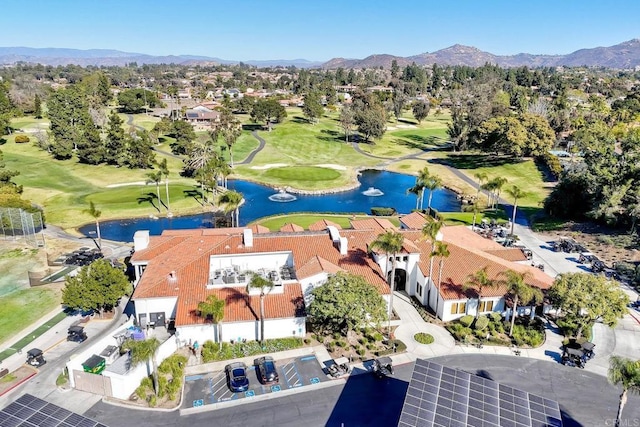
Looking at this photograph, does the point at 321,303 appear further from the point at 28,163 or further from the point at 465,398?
the point at 28,163

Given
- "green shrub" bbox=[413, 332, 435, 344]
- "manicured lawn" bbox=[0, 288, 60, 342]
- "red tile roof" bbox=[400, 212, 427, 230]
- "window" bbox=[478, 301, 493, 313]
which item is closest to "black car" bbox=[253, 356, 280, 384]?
"green shrub" bbox=[413, 332, 435, 344]

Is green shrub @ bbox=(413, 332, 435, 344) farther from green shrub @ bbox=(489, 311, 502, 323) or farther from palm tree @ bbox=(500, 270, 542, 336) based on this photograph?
palm tree @ bbox=(500, 270, 542, 336)

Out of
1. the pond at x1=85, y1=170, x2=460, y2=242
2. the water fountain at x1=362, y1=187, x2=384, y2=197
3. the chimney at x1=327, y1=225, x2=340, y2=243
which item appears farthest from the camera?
the water fountain at x1=362, y1=187, x2=384, y2=197

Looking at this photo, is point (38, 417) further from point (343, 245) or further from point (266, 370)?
point (343, 245)

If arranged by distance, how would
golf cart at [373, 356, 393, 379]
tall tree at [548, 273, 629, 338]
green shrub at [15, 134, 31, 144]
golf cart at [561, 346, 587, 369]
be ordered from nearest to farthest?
golf cart at [373, 356, 393, 379], golf cart at [561, 346, 587, 369], tall tree at [548, 273, 629, 338], green shrub at [15, 134, 31, 144]

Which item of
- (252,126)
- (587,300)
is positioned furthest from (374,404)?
(252,126)
